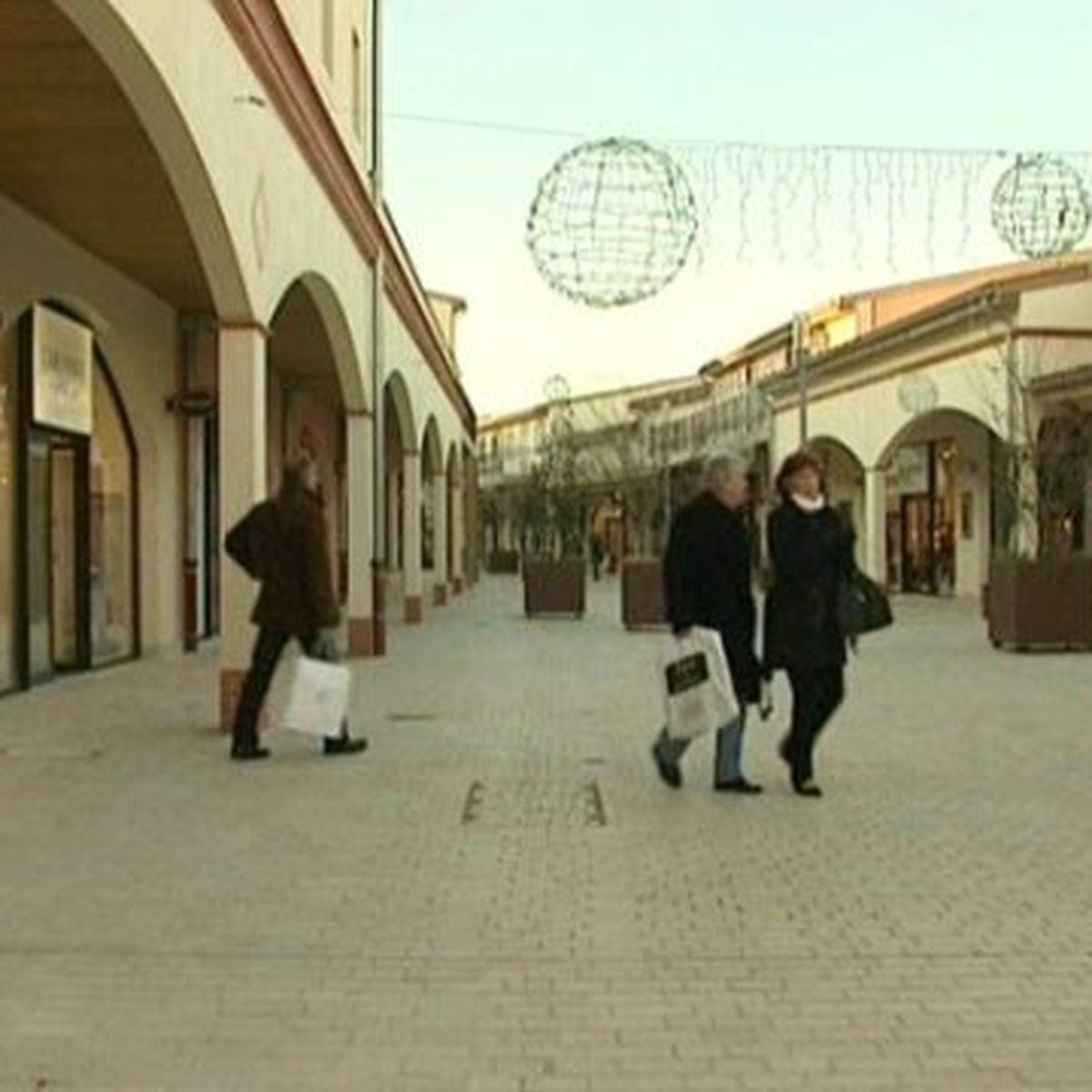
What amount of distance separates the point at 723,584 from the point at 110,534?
10718mm

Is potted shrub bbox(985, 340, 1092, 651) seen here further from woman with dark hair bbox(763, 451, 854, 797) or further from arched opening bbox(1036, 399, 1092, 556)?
woman with dark hair bbox(763, 451, 854, 797)

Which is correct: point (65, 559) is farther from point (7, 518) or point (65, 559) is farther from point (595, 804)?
point (595, 804)

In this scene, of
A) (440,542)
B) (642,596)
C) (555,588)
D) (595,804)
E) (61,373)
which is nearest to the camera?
(595,804)

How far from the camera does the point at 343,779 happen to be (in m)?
9.88

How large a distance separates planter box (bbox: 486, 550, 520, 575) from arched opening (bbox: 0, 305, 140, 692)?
43.2 meters

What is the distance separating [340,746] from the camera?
10.9 m

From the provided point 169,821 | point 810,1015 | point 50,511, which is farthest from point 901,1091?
point 50,511

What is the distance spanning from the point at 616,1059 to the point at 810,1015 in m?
0.69

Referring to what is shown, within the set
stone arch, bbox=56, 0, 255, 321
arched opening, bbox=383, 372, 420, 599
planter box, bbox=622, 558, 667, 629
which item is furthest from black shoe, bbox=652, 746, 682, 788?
planter box, bbox=622, 558, 667, 629

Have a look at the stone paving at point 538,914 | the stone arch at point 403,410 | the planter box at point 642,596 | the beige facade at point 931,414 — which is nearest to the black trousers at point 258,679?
the stone paving at point 538,914

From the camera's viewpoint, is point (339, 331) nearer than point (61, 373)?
No

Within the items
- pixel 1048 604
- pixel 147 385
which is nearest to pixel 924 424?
pixel 1048 604

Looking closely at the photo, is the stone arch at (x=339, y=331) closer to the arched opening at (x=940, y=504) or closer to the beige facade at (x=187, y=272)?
the beige facade at (x=187, y=272)

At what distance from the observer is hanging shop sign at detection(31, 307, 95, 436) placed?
15.4m
